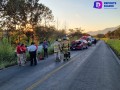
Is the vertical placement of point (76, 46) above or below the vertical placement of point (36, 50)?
below

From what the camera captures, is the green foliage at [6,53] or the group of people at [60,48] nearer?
the green foliage at [6,53]

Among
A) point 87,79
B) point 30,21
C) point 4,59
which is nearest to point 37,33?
point 30,21

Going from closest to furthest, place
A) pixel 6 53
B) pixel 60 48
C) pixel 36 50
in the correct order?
pixel 36 50 < pixel 6 53 < pixel 60 48

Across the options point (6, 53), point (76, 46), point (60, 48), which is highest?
point (60, 48)

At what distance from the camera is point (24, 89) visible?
445 inches

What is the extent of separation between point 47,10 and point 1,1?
2246cm

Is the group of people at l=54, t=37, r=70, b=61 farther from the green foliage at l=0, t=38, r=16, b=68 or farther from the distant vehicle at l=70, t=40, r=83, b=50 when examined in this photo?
the distant vehicle at l=70, t=40, r=83, b=50

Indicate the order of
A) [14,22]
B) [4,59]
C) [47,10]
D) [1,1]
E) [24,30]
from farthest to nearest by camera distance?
1. [47,10]
2. [24,30]
3. [14,22]
4. [1,1]
5. [4,59]

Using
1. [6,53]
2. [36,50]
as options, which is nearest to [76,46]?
[6,53]

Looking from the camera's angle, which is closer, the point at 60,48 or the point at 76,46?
the point at 60,48

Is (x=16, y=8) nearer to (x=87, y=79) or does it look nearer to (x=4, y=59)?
(x=4, y=59)

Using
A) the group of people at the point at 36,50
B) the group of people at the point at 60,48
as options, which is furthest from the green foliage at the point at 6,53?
the group of people at the point at 60,48

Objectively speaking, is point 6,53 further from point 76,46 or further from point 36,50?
point 76,46

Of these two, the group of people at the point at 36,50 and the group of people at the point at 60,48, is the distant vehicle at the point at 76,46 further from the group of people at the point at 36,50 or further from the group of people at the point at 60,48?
the group of people at the point at 60,48
